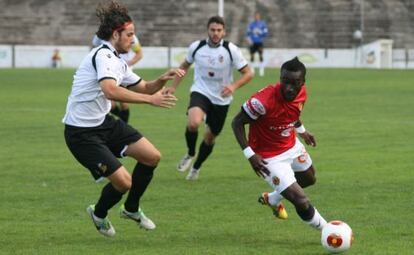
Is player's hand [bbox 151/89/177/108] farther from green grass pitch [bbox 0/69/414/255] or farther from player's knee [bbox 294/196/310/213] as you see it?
player's knee [bbox 294/196/310/213]

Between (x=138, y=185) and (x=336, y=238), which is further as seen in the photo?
(x=138, y=185)

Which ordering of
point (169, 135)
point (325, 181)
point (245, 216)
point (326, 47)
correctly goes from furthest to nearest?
point (326, 47) → point (169, 135) → point (325, 181) → point (245, 216)

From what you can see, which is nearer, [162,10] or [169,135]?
[169,135]

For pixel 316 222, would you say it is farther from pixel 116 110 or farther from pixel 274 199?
pixel 116 110

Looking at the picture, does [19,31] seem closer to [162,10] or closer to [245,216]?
[162,10]

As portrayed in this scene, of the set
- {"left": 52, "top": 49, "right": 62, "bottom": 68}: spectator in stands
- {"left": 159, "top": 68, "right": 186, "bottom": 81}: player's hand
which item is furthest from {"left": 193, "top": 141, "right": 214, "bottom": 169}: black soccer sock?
{"left": 52, "top": 49, "right": 62, "bottom": 68}: spectator in stands

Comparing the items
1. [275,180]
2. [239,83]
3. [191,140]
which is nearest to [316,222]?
[275,180]

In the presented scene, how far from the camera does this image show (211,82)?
1480 centimetres

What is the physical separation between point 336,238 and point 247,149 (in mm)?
1225

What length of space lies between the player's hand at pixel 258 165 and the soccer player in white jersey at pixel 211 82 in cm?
506

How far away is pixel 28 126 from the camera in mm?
21406

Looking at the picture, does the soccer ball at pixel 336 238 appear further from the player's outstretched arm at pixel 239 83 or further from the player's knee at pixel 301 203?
the player's outstretched arm at pixel 239 83

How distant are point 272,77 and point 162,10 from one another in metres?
24.0

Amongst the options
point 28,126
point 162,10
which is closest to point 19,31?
point 162,10
